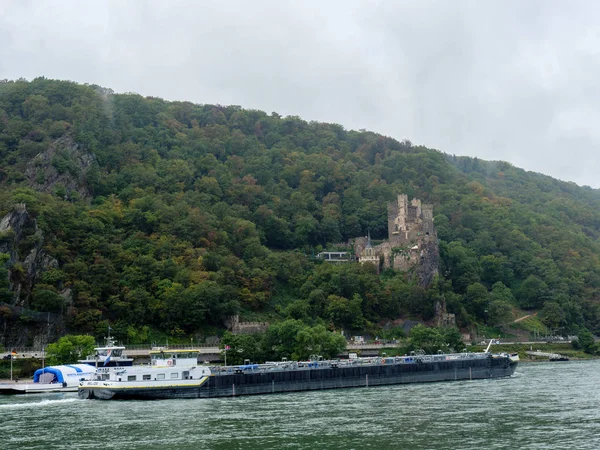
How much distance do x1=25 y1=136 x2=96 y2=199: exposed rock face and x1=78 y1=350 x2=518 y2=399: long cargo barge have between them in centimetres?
6828

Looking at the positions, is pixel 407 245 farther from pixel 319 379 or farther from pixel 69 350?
pixel 69 350

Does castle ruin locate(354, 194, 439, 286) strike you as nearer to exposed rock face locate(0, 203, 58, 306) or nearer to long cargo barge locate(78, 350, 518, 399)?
long cargo barge locate(78, 350, 518, 399)

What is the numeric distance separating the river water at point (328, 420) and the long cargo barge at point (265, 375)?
2.47 m

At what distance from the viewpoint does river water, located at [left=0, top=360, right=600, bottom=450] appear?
150 feet

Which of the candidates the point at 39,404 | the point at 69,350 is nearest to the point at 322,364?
the point at 69,350

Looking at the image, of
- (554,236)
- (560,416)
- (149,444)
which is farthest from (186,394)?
(554,236)

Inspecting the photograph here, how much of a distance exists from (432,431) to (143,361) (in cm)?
5457

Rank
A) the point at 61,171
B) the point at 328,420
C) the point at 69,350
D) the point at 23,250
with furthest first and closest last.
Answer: the point at 61,171
the point at 23,250
the point at 69,350
the point at 328,420

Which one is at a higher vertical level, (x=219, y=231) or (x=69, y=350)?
(x=219, y=231)

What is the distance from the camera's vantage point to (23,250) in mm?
107250

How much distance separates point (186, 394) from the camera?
72.9m

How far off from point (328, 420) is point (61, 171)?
3902 inches

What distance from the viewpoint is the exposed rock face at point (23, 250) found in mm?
102375

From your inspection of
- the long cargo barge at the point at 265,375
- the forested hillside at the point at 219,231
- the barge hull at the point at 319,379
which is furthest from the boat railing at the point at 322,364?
the forested hillside at the point at 219,231
